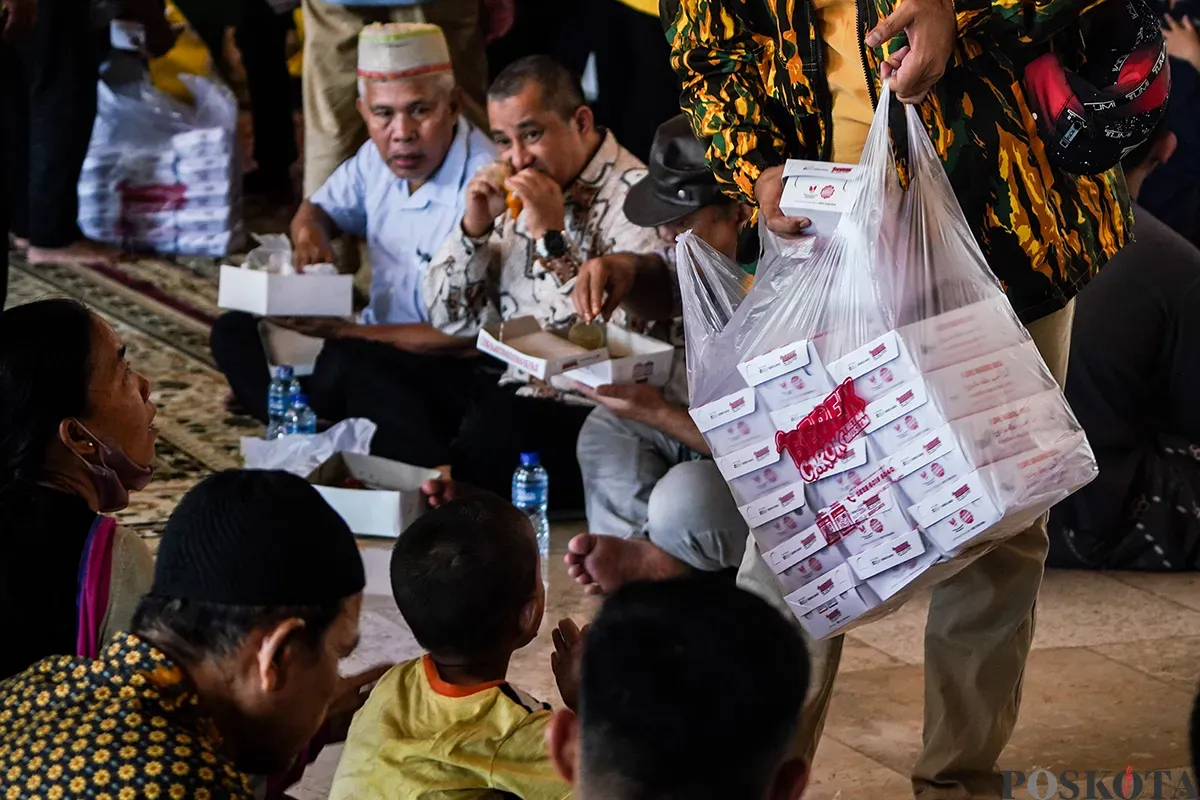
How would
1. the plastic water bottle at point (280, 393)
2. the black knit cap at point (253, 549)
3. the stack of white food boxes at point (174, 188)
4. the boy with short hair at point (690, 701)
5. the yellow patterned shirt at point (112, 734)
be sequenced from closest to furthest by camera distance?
the boy with short hair at point (690, 701) < the yellow patterned shirt at point (112, 734) < the black knit cap at point (253, 549) < the plastic water bottle at point (280, 393) < the stack of white food boxes at point (174, 188)

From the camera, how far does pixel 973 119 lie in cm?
183

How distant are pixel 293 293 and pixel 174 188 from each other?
2566mm

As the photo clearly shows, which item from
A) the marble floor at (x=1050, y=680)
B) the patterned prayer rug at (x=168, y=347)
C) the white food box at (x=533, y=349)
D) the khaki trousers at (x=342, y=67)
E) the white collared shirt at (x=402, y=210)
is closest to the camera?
the marble floor at (x=1050, y=680)

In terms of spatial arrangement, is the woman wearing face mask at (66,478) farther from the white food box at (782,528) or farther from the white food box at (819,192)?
the white food box at (819,192)

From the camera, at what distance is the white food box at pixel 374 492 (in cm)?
319

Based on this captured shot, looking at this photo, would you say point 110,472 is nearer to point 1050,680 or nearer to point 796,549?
point 796,549

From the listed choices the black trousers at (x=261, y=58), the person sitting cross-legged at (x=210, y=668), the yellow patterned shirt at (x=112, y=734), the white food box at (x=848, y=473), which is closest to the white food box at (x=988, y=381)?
the white food box at (x=848, y=473)

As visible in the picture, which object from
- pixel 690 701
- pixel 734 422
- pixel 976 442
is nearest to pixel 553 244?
pixel 734 422

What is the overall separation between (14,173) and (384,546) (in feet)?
12.5

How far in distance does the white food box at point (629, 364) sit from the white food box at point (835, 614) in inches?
43.8

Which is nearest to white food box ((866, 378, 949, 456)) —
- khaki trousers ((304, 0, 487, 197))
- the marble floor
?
the marble floor

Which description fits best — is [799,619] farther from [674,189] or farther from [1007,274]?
[674,189]

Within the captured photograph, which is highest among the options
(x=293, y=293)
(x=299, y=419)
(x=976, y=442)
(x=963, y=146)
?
(x=963, y=146)

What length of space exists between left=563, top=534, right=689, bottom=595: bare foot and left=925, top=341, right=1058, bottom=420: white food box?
1227 mm
